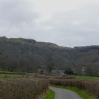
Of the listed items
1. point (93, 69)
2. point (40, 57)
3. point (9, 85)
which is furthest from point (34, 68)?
point (9, 85)

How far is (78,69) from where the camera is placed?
126 metres

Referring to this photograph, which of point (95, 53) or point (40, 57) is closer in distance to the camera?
point (40, 57)

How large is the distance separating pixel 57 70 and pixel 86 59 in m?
53.8

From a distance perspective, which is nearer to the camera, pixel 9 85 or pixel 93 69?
pixel 9 85

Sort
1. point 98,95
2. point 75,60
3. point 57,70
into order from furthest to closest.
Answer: point 75,60, point 57,70, point 98,95

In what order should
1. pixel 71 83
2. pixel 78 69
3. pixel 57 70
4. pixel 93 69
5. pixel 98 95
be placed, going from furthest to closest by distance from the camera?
pixel 57 70, pixel 78 69, pixel 93 69, pixel 71 83, pixel 98 95

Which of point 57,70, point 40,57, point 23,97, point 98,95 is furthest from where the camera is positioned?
point 40,57

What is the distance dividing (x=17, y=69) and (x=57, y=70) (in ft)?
113

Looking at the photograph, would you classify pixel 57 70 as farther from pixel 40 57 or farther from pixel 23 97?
pixel 23 97

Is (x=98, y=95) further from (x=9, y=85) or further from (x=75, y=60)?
(x=75, y=60)

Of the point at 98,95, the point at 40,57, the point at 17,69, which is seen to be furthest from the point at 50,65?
the point at 98,95

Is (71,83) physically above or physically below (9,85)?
below

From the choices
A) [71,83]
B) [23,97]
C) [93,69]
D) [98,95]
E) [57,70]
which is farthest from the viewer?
[57,70]

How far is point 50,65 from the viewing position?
4796 inches
